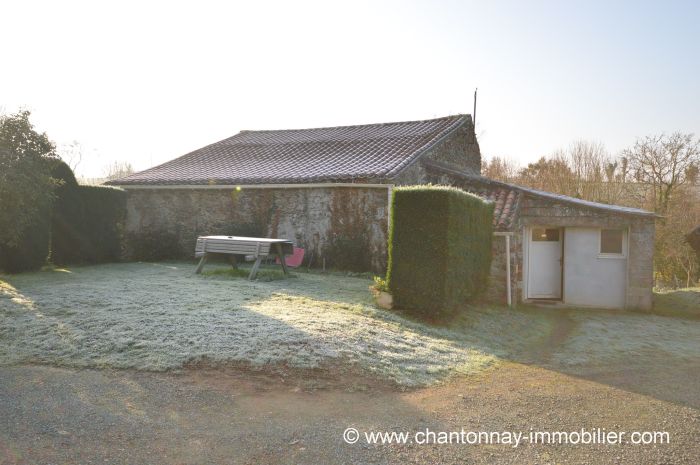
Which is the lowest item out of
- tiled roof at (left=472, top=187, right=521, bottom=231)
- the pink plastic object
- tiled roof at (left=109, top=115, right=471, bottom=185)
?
the pink plastic object

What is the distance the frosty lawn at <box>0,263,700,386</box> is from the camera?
6055 millimetres

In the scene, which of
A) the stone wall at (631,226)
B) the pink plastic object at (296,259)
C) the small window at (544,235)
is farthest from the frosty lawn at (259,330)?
the small window at (544,235)

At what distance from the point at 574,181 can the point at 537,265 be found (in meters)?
20.4

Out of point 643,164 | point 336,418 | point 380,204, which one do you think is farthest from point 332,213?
point 643,164

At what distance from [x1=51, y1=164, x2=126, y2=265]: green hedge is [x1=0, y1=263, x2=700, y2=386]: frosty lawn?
126 inches

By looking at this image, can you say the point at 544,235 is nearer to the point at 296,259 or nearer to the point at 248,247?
the point at 296,259

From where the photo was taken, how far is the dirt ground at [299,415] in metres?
3.91

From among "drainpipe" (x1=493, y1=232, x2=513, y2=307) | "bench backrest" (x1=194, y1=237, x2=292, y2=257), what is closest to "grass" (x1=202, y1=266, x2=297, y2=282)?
"bench backrest" (x1=194, y1=237, x2=292, y2=257)

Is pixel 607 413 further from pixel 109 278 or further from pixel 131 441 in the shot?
pixel 109 278

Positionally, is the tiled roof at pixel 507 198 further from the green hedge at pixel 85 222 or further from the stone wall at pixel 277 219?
the green hedge at pixel 85 222

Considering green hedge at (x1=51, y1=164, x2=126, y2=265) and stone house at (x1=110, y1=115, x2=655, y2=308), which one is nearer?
stone house at (x1=110, y1=115, x2=655, y2=308)

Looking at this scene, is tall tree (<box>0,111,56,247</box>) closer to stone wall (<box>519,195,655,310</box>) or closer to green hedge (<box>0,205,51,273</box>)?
green hedge (<box>0,205,51,273</box>)

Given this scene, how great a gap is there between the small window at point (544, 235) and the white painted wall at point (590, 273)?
1.44 ft

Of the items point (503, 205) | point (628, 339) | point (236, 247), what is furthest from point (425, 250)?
point (503, 205)
